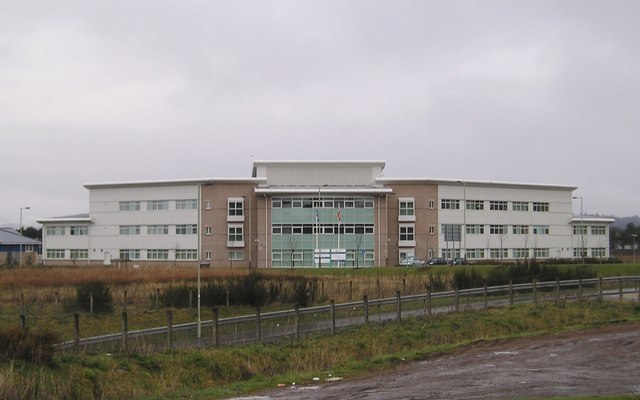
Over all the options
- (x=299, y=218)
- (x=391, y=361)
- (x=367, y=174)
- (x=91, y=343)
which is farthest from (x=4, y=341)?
(x=367, y=174)

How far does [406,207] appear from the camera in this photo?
83.4 metres

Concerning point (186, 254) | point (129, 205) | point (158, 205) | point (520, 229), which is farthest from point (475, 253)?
point (129, 205)

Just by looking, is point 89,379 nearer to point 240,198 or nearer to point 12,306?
point 12,306

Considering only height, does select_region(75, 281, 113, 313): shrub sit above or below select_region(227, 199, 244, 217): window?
below

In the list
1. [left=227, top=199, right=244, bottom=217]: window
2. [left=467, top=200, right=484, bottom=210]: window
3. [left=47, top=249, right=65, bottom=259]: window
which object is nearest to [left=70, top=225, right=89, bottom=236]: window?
[left=47, top=249, right=65, bottom=259]: window

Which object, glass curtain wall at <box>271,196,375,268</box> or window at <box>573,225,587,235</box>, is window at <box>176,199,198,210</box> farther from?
window at <box>573,225,587,235</box>

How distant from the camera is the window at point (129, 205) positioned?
86000mm

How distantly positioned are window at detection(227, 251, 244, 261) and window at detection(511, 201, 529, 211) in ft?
108

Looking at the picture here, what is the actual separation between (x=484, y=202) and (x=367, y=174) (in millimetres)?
14269

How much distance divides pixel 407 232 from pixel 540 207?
1867 centimetres

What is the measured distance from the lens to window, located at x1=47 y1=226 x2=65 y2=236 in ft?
295

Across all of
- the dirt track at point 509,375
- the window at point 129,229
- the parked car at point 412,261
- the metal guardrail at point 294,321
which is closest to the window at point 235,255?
the window at point 129,229

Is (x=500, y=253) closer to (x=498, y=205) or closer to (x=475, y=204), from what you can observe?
(x=498, y=205)

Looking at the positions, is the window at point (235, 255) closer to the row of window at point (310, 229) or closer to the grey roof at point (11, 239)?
the row of window at point (310, 229)
